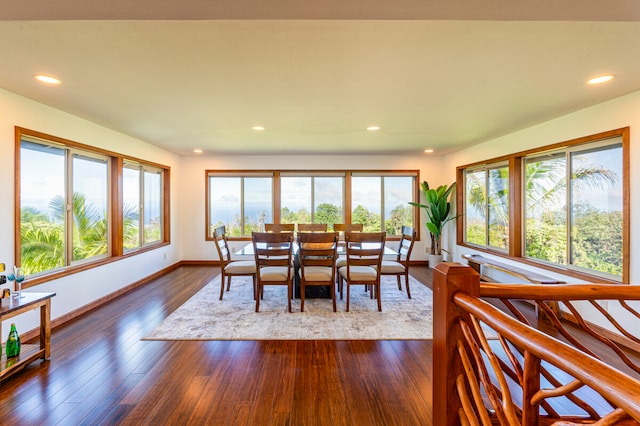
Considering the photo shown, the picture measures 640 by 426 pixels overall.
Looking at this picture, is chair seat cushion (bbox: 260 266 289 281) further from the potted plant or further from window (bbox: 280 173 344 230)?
the potted plant

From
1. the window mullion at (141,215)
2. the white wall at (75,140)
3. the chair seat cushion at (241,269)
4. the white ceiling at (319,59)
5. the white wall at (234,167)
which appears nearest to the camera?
the white ceiling at (319,59)

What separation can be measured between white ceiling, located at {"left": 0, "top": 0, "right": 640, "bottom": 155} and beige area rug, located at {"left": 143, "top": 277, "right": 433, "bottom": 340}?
2323 mm

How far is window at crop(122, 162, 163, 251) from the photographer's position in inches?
181

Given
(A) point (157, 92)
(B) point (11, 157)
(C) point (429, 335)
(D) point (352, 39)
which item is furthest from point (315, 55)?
(B) point (11, 157)

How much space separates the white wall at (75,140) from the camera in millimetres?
2619

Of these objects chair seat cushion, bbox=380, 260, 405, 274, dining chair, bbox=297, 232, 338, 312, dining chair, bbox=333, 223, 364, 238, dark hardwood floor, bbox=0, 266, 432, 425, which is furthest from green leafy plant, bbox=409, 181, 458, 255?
dark hardwood floor, bbox=0, 266, 432, 425

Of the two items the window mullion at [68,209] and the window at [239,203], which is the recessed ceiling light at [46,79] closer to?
the window mullion at [68,209]

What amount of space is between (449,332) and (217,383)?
6.21ft

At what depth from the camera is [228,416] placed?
1.81m

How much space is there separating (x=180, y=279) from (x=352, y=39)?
469cm

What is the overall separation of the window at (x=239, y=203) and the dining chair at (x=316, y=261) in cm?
281

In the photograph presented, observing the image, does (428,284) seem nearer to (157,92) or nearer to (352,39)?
(352,39)

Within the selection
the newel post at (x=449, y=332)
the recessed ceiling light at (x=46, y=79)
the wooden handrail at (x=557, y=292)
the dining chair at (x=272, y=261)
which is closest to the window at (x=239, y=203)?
the dining chair at (x=272, y=261)

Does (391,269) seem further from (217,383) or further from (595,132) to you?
(595,132)
